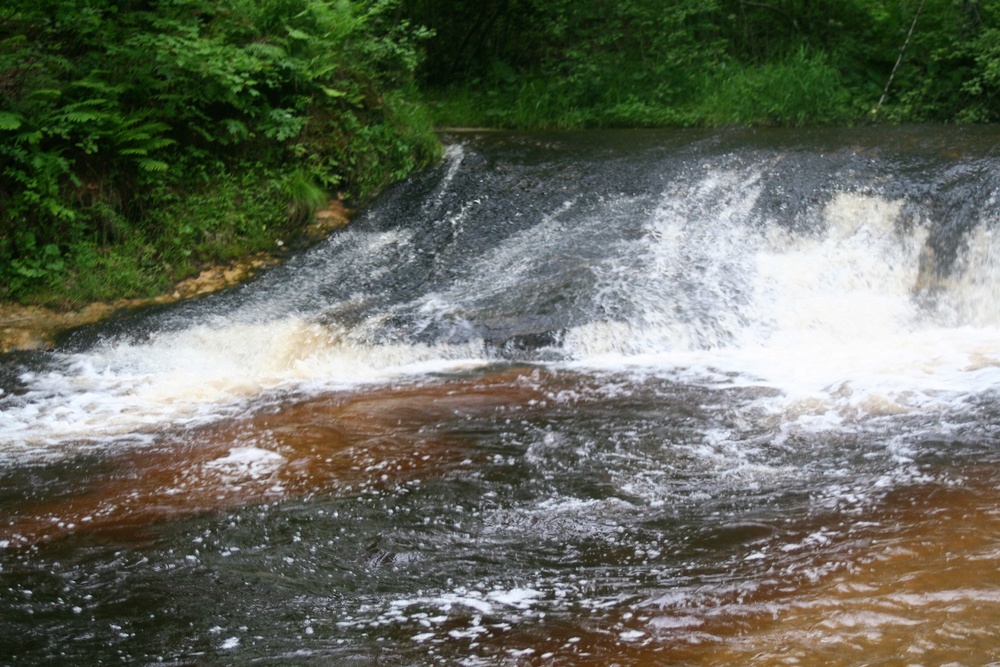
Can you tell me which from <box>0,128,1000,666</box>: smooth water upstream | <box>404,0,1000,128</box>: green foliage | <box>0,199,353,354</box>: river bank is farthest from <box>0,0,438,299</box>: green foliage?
<box>404,0,1000,128</box>: green foliage

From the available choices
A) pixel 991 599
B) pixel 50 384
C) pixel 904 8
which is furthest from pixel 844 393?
pixel 904 8

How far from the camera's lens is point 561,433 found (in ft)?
18.2

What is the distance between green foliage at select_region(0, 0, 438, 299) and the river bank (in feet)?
0.58

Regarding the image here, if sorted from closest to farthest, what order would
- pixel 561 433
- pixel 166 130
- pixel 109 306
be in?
pixel 561 433 → pixel 109 306 → pixel 166 130

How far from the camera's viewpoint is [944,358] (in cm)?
673

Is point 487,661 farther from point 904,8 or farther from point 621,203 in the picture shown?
point 904,8

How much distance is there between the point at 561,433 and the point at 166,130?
6074 millimetres

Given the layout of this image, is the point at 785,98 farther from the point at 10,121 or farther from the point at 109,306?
the point at 10,121

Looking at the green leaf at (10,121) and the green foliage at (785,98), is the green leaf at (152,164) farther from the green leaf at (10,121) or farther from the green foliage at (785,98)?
the green foliage at (785,98)

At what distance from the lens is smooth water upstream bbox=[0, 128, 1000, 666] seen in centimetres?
346

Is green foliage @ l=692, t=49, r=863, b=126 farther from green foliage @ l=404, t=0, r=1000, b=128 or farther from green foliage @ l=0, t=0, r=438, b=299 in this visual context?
green foliage @ l=0, t=0, r=438, b=299

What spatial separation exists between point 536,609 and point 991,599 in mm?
1688

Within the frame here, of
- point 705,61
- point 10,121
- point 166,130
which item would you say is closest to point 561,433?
point 10,121

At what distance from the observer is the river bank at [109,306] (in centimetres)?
793
